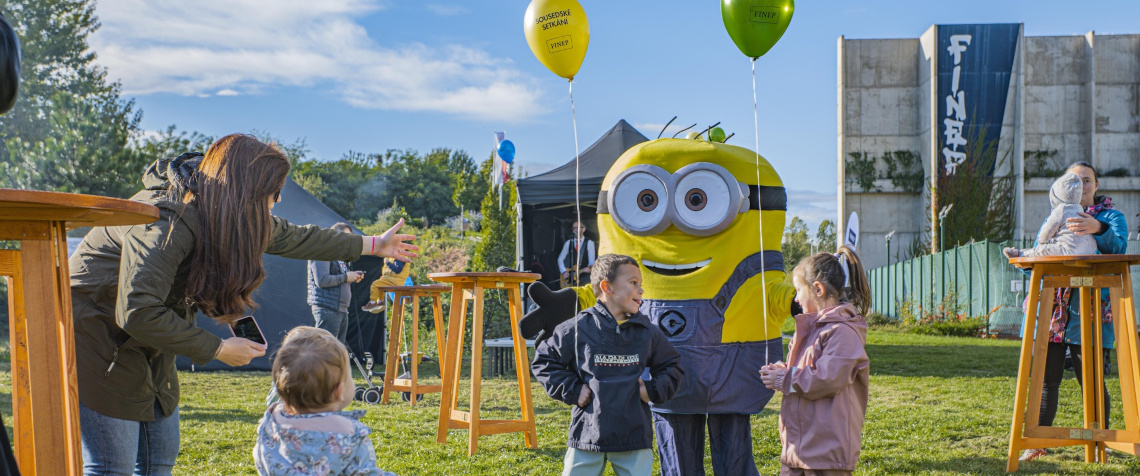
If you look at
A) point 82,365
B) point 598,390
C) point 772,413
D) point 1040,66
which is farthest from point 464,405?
point 1040,66

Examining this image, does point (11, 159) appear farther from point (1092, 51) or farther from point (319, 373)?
point (1092, 51)

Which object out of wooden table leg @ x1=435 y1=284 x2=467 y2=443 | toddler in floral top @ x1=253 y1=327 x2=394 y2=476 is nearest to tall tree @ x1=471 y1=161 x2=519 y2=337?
wooden table leg @ x1=435 y1=284 x2=467 y2=443

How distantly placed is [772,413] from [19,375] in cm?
486

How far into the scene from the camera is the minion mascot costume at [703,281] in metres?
3.45

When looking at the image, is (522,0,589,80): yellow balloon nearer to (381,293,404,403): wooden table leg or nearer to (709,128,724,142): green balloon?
(709,128,724,142): green balloon

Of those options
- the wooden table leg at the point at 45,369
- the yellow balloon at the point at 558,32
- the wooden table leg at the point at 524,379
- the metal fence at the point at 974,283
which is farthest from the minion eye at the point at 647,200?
the metal fence at the point at 974,283

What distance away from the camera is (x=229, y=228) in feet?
7.02

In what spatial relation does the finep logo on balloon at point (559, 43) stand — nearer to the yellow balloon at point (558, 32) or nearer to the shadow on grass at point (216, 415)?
the yellow balloon at point (558, 32)

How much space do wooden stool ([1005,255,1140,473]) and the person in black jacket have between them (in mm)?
1884

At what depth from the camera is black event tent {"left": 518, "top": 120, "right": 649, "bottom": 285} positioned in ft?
30.2

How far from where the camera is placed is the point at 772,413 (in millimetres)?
5805

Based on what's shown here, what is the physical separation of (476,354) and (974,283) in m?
12.4

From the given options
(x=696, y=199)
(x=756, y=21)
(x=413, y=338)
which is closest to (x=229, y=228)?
(x=696, y=199)

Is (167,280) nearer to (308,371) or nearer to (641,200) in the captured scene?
(308,371)
